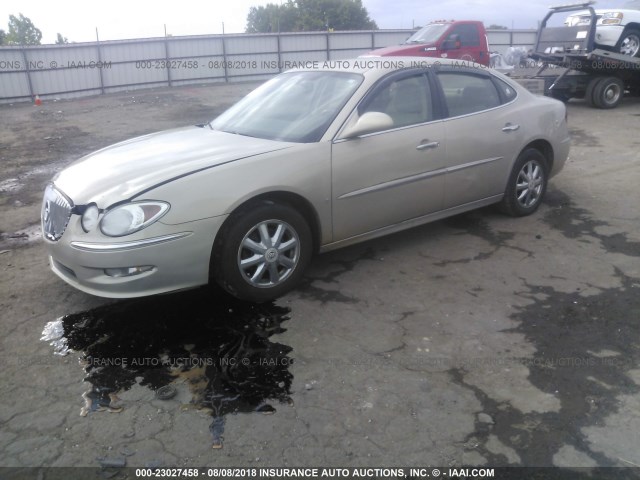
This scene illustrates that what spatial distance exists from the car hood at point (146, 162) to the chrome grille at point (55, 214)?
0.06 m

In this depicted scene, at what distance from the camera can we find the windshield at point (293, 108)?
13.9 feet

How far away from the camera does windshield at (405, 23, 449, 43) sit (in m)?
14.1

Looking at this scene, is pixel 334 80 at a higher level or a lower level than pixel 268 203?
higher

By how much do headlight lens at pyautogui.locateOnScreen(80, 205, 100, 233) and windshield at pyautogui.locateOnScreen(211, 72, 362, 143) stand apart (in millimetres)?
1382

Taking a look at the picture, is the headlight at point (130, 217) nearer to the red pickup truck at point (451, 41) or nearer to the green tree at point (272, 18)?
the red pickup truck at point (451, 41)

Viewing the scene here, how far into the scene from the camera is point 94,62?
63.7ft

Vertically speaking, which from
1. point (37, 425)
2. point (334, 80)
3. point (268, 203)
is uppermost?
point (334, 80)

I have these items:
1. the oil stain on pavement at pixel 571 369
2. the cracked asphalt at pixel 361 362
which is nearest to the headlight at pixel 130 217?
the cracked asphalt at pixel 361 362

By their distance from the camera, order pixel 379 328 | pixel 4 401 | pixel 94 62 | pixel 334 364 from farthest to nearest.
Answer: pixel 94 62
pixel 379 328
pixel 334 364
pixel 4 401

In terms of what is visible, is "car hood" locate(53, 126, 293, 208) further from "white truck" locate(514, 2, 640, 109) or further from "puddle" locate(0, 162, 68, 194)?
"white truck" locate(514, 2, 640, 109)

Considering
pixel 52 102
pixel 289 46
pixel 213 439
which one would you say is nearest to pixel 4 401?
pixel 213 439

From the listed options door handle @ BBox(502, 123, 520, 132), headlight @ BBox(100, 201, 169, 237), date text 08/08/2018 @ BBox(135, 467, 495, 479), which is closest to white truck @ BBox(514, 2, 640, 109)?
door handle @ BBox(502, 123, 520, 132)

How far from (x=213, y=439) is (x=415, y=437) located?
37.3 inches

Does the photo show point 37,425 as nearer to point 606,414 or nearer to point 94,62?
point 606,414
